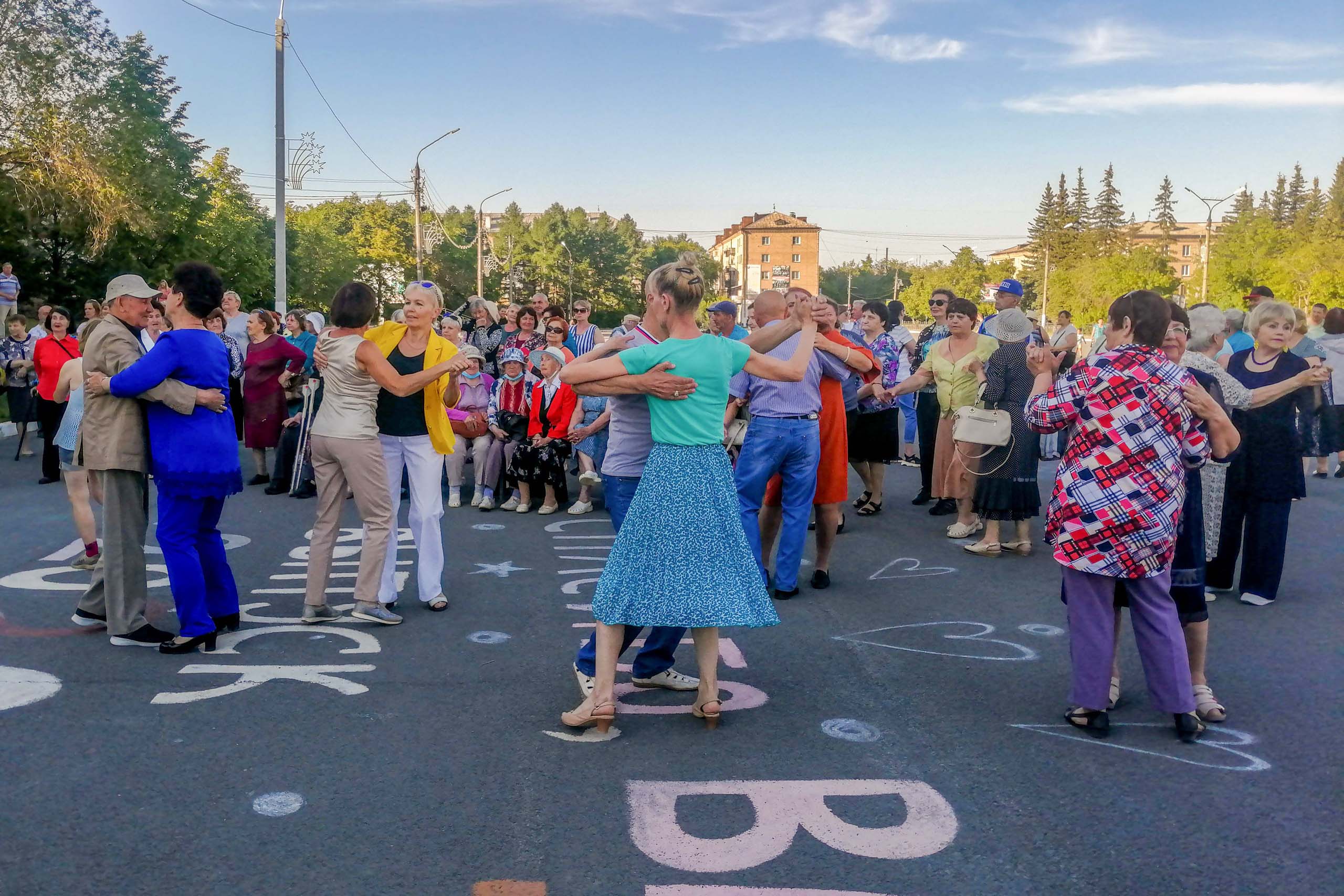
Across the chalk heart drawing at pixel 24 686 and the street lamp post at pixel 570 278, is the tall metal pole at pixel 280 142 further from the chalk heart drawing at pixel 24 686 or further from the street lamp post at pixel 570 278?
the street lamp post at pixel 570 278

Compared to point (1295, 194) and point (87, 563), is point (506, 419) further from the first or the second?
point (1295, 194)

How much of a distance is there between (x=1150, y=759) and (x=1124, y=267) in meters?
82.6

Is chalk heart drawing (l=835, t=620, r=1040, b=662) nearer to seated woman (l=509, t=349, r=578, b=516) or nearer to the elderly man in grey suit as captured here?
the elderly man in grey suit

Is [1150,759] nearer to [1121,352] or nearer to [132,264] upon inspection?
[1121,352]

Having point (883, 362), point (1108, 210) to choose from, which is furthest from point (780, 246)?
point (883, 362)

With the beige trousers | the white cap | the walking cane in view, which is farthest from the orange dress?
the walking cane

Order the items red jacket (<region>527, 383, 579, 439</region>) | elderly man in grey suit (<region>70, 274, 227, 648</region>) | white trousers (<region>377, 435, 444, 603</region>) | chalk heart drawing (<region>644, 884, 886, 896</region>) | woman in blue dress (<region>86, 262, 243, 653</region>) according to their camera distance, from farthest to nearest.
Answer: red jacket (<region>527, 383, 579, 439</region>) → white trousers (<region>377, 435, 444, 603</region>) → elderly man in grey suit (<region>70, 274, 227, 648</region>) → woman in blue dress (<region>86, 262, 243, 653</region>) → chalk heart drawing (<region>644, 884, 886, 896</region>)

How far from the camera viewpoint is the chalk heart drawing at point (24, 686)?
4.71 metres

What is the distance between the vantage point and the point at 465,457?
11.3 m

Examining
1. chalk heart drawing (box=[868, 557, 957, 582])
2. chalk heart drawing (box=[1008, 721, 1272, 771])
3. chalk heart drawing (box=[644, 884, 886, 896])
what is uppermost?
chalk heart drawing (box=[1008, 721, 1272, 771])

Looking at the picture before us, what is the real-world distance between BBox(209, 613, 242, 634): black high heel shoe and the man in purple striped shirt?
2.86 m

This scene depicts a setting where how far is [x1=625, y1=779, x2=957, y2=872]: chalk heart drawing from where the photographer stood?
3.39 m

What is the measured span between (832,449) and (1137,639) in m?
3.10

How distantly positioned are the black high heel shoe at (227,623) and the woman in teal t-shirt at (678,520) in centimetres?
240
